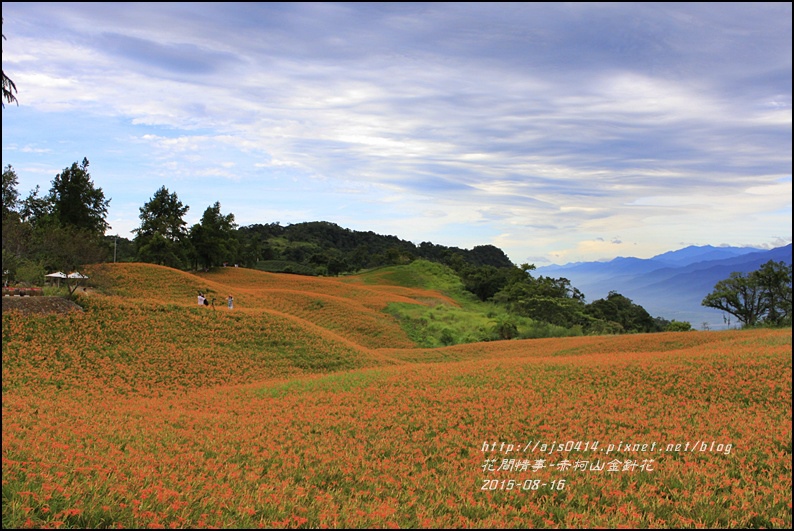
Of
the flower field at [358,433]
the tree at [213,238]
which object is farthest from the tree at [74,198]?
the flower field at [358,433]

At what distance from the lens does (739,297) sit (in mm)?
37625

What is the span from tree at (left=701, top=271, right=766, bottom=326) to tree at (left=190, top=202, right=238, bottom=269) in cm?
4426

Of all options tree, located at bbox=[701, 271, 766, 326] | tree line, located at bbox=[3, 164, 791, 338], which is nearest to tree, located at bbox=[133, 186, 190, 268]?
tree line, located at bbox=[3, 164, 791, 338]

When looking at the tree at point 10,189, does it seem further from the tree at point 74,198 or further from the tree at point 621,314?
the tree at point 621,314

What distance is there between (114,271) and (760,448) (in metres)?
36.2

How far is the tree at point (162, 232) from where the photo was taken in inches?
1797

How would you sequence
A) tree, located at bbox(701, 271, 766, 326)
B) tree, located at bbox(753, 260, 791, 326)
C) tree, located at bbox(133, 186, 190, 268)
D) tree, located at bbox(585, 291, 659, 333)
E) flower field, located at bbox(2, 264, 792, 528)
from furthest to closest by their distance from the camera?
1. tree, located at bbox(585, 291, 659, 333)
2. tree, located at bbox(133, 186, 190, 268)
3. tree, located at bbox(701, 271, 766, 326)
4. tree, located at bbox(753, 260, 791, 326)
5. flower field, located at bbox(2, 264, 792, 528)

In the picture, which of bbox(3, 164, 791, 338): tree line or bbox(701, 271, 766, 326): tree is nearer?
bbox(3, 164, 791, 338): tree line

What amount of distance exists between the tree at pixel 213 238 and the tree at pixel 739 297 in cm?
4426

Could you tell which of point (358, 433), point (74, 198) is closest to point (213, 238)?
point (74, 198)

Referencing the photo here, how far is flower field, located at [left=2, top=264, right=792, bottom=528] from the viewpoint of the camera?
6.43 metres

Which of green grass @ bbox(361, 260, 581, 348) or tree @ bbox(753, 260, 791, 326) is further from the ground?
tree @ bbox(753, 260, 791, 326)

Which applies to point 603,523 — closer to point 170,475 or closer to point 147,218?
point 170,475

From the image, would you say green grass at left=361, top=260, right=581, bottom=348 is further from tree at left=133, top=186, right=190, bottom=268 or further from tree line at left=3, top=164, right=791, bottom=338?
tree at left=133, top=186, right=190, bottom=268
